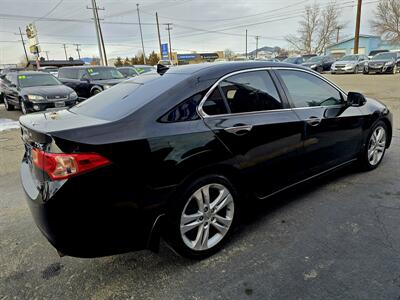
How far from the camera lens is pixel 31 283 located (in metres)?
2.26

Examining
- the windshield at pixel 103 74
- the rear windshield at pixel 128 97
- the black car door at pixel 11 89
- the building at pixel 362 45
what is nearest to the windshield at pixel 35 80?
the black car door at pixel 11 89

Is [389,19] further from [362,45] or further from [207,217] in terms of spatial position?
[207,217]

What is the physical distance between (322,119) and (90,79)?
10.5 m

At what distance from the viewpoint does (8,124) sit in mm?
8703

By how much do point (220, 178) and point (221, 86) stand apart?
0.80 metres

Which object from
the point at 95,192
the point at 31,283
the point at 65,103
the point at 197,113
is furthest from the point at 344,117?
the point at 65,103

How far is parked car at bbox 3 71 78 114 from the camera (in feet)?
28.8

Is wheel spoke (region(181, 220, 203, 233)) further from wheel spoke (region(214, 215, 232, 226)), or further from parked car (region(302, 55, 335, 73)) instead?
parked car (region(302, 55, 335, 73))

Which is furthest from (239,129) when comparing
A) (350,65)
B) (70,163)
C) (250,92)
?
(350,65)

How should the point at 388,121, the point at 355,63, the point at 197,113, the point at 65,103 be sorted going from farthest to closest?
the point at 355,63
the point at 65,103
the point at 388,121
the point at 197,113

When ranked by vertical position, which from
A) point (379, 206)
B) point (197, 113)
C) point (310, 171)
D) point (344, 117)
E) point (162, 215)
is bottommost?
point (379, 206)

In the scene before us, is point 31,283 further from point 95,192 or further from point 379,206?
point 379,206

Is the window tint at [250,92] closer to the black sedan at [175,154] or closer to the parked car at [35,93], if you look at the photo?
the black sedan at [175,154]

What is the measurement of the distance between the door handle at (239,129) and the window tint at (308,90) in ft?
2.55
